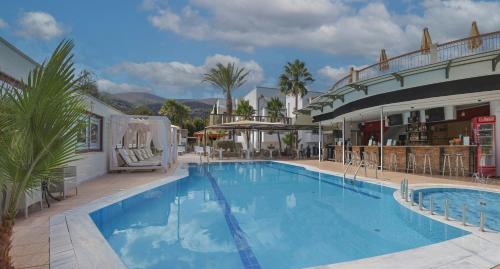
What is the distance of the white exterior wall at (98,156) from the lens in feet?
31.3

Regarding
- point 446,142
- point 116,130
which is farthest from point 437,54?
point 116,130

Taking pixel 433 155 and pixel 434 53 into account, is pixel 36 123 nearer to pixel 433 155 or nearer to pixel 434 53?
pixel 434 53

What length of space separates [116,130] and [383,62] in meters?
11.0

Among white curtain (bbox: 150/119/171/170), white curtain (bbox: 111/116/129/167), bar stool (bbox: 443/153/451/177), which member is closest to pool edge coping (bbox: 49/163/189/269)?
white curtain (bbox: 111/116/129/167)

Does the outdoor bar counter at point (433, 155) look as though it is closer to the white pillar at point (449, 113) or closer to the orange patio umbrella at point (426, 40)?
the white pillar at point (449, 113)

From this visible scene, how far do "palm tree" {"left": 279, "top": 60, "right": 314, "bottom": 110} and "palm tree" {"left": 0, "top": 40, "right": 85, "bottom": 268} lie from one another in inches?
1078

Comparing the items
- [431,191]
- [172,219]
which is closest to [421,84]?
[431,191]

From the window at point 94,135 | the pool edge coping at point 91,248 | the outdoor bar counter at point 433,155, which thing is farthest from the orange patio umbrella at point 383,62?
the window at point 94,135

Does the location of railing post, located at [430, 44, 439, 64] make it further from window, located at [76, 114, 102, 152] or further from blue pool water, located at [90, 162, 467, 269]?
window, located at [76, 114, 102, 152]

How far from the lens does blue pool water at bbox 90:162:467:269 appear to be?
4.50m

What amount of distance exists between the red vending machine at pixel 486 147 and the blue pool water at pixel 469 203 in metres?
3.03

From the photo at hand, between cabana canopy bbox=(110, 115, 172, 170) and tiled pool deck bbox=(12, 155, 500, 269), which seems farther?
cabana canopy bbox=(110, 115, 172, 170)

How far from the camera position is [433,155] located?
40.3 feet

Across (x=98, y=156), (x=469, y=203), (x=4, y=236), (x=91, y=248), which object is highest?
(x=98, y=156)
